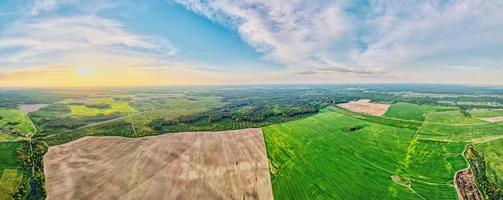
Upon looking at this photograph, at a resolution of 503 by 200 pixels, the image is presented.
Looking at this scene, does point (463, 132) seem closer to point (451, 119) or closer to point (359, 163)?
point (451, 119)

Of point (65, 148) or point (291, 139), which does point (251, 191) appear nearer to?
point (291, 139)

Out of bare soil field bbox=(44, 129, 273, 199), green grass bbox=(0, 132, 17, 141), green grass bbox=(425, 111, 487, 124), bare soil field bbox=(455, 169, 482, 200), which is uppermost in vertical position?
green grass bbox=(425, 111, 487, 124)

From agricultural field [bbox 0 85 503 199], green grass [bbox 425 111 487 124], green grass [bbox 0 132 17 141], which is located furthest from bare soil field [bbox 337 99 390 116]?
green grass [bbox 0 132 17 141]

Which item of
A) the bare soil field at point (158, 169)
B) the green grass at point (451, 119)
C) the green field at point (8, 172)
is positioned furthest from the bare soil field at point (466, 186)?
the green field at point (8, 172)

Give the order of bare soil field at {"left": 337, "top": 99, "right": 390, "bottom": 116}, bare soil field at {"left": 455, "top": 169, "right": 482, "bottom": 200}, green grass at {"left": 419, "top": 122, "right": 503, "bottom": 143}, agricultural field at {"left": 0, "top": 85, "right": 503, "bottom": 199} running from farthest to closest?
bare soil field at {"left": 337, "top": 99, "right": 390, "bottom": 116} < green grass at {"left": 419, "top": 122, "right": 503, "bottom": 143} < agricultural field at {"left": 0, "top": 85, "right": 503, "bottom": 199} < bare soil field at {"left": 455, "top": 169, "right": 482, "bottom": 200}

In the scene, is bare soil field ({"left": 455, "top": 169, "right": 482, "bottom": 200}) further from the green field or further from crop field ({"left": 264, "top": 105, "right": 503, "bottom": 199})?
the green field

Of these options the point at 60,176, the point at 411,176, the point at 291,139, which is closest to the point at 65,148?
the point at 60,176

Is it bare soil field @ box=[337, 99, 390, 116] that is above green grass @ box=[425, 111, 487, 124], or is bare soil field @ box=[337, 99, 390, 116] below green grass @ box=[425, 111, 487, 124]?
below
